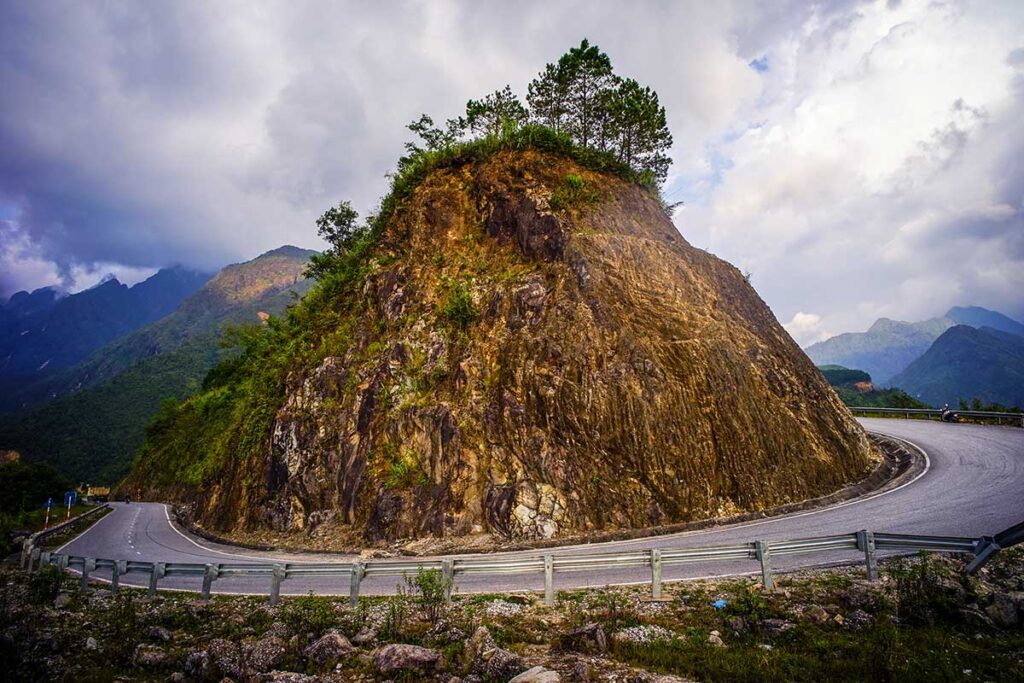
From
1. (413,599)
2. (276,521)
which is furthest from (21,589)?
(413,599)

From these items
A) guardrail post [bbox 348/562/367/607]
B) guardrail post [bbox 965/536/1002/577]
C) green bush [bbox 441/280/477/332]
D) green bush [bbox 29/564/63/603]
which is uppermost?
green bush [bbox 441/280/477/332]

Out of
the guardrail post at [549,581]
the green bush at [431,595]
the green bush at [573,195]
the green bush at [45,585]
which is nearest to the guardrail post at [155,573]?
the green bush at [45,585]

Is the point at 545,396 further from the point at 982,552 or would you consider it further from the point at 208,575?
the point at 982,552

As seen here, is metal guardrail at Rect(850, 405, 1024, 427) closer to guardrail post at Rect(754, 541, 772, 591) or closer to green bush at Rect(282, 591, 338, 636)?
guardrail post at Rect(754, 541, 772, 591)

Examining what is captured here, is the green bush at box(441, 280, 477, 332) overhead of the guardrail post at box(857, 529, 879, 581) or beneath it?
overhead

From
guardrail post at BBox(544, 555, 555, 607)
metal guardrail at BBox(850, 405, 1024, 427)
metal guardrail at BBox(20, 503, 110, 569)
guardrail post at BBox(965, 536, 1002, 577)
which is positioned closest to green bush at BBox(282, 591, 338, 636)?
guardrail post at BBox(544, 555, 555, 607)

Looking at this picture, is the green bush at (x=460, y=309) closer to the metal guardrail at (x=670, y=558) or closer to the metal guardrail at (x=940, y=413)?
the metal guardrail at (x=670, y=558)

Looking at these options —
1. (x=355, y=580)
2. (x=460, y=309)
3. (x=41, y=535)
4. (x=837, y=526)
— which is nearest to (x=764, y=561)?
(x=837, y=526)

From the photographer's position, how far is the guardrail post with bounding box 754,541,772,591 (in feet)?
29.2

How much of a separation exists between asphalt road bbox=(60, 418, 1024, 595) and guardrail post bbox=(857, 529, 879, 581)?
1.45 m

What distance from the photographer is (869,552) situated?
8820 millimetres

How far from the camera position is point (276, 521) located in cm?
Result: 2069

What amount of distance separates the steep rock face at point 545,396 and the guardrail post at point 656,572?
704 centimetres

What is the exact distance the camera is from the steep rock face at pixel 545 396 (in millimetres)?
16844
